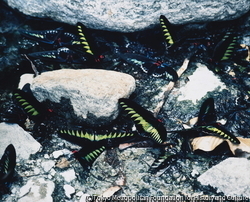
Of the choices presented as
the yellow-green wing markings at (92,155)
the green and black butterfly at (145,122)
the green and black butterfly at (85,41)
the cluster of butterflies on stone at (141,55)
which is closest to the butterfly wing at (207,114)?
the green and black butterfly at (145,122)

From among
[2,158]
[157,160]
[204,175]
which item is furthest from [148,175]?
[2,158]

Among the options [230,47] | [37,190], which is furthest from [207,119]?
[37,190]

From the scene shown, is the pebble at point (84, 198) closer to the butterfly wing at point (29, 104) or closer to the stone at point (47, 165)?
the stone at point (47, 165)

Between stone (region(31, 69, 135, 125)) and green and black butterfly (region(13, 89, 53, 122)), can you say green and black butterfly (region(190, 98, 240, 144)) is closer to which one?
stone (region(31, 69, 135, 125))

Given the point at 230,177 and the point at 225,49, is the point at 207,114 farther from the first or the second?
the point at 225,49

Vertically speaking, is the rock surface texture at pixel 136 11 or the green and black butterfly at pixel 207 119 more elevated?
the rock surface texture at pixel 136 11

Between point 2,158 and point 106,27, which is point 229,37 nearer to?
point 106,27

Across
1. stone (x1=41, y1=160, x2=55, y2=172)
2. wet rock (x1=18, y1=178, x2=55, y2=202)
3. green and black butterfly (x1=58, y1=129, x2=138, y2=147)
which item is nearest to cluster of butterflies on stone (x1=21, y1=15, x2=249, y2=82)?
green and black butterfly (x1=58, y1=129, x2=138, y2=147)
